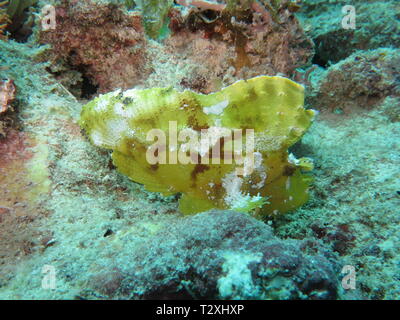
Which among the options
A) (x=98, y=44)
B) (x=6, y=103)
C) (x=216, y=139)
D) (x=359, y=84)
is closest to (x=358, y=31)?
(x=359, y=84)

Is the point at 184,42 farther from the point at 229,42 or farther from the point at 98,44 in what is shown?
the point at 98,44

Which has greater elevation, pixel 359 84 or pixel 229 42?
pixel 229 42

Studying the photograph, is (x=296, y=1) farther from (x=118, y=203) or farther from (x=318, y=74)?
(x=118, y=203)

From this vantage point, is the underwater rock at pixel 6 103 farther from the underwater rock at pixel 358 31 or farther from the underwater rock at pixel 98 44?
the underwater rock at pixel 358 31

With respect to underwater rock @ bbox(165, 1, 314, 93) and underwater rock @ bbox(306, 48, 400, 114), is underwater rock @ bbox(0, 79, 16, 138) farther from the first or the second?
underwater rock @ bbox(306, 48, 400, 114)

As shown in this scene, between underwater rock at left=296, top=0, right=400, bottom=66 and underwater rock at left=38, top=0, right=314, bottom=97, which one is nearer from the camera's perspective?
underwater rock at left=38, top=0, right=314, bottom=97

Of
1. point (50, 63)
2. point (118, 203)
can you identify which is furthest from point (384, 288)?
point (50, 63)

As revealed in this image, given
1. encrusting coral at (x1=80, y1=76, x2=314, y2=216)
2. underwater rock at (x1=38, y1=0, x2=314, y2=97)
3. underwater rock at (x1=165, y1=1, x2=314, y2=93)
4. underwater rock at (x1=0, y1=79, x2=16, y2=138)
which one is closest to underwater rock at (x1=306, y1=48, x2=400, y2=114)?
underwater rock at (x1=38, y1=0, x2=314, y2=97)
